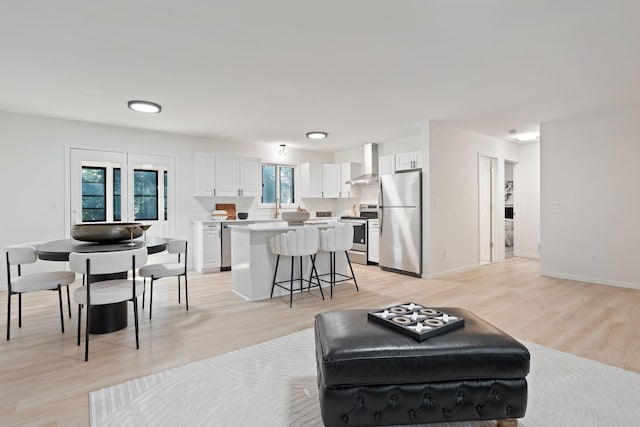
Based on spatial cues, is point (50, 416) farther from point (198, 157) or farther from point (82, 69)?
point (198, 157)

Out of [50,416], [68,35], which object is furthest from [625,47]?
[50,416]

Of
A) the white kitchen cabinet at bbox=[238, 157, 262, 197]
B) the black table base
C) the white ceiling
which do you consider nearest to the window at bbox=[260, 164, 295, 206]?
the white kitchen cabinet at bbox=[238, 157, 262, 197]

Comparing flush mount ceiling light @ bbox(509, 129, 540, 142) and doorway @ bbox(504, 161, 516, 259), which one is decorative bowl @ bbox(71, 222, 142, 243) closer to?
flush mount ceiling light @ bbox(509, 129, 540, 142)

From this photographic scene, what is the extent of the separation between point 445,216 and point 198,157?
14.8 ft

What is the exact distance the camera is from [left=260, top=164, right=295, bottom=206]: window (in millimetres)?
7199

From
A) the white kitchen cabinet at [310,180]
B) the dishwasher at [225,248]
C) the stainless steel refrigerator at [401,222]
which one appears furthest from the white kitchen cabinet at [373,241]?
the dishwasher at [225,248]

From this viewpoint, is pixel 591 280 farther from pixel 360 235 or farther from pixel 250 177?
pixel 250 177

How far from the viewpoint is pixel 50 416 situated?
1818 mm

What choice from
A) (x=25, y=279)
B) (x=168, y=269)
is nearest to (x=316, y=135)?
(x=168, y=269)

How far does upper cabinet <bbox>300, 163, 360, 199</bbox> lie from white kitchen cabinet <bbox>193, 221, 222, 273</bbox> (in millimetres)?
2349

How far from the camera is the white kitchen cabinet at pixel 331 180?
298 inches

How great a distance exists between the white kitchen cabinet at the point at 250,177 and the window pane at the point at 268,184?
14.7 inches

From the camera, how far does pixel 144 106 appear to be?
4.29 meters

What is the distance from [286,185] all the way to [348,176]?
1.41 m
